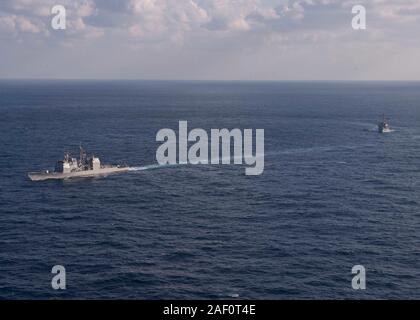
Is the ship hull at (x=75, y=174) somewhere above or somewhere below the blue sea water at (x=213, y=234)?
above

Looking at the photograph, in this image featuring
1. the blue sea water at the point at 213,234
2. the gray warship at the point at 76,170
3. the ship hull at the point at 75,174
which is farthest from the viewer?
the gray warship at the point at 76,170

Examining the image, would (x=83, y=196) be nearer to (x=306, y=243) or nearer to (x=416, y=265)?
(x=306, y=243)

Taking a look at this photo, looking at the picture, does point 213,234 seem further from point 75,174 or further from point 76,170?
point 76,170

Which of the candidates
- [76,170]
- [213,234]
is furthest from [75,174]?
[213,234]

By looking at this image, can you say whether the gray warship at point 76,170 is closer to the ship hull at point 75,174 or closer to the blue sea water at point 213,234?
the ship hull at point 75,174

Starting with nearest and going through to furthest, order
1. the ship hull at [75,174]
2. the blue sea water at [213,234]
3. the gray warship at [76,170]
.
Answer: the blue sea water at [213,234], the ship hull at [75,174], the gray warship at [76,170]

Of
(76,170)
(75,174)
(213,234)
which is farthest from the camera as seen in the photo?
(76,170)

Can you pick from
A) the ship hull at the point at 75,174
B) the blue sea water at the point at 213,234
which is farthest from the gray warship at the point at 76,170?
the blue sea water at the point at 213,234

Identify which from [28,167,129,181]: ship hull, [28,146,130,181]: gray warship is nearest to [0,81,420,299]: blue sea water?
[28,167,129,181]: ship hull
